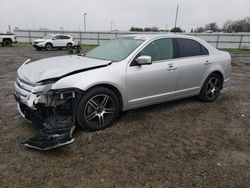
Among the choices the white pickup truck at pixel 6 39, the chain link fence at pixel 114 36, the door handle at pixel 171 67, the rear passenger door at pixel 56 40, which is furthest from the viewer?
the chain link fence at pixel 114 36

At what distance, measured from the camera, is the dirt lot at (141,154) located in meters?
2.49

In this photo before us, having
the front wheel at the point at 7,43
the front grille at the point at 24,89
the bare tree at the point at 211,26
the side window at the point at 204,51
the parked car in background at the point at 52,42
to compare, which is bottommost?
the front wheel at the point at 7,43

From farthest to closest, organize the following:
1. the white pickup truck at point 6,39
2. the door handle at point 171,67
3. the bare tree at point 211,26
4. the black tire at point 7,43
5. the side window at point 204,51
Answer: the bare tree at point 211,26
the black tire at point 7,43
the white pickup truck at point 6,39
the side window at point 204,51
the door handle at point 171,67

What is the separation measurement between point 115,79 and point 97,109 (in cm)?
57

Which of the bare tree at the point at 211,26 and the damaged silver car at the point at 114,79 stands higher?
the bare tree at the point at 211,26

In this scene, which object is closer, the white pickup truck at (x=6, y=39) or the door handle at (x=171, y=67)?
the door handle at (x=171, y=67)

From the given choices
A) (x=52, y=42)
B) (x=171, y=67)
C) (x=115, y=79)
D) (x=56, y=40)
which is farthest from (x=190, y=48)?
(x=56, y=40)

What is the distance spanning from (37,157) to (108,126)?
1.28 m

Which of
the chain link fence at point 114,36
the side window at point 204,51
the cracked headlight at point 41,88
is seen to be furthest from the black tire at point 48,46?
the cracked headlight at point 41,88

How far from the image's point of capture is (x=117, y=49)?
4316 mm

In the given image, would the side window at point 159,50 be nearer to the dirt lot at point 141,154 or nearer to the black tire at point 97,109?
the black tire at point 97,109

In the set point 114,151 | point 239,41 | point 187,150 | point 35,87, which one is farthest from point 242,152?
point 239,41

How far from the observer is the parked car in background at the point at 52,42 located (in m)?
21.2

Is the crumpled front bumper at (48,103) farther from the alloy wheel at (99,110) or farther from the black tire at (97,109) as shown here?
the alloy wheel at (99,110)
